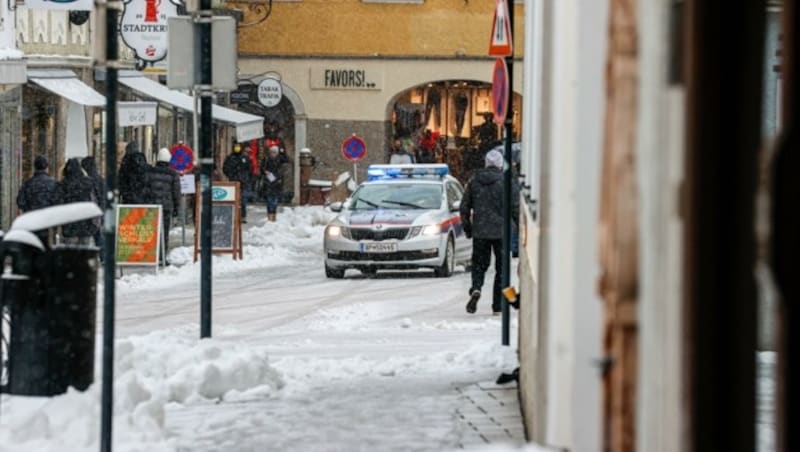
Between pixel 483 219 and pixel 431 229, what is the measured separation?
5927 millimetres

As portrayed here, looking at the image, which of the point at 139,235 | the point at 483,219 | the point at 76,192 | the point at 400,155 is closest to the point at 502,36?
the point at 483,219

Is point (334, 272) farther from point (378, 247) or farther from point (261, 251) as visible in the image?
point (261, 251)

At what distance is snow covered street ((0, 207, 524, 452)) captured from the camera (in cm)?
1052

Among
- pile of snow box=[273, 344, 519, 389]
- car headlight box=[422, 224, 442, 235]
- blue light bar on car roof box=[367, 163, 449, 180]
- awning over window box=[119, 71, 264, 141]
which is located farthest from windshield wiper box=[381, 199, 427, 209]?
pile of snow box=[273, 344, 519, 389]

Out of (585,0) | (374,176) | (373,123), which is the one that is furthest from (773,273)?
(373,123)

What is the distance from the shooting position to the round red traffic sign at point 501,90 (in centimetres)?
1490

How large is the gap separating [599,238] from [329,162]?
48.6 m

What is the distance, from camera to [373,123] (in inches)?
2124

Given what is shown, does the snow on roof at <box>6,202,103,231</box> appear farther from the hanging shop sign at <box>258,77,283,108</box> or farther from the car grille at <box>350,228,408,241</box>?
the hanging shop sign at <box>258,77,283,108</box>

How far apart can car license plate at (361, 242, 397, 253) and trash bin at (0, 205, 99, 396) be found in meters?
16.7

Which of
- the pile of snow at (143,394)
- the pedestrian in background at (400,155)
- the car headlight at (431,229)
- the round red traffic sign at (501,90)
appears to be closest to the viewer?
the pile of snow at (143,394)

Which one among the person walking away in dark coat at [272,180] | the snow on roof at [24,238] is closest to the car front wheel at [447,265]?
the person walking away in dark coat at [272,180]

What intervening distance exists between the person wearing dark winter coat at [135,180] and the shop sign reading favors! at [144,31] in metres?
1.66

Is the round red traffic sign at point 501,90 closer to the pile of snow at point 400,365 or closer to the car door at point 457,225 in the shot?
the pile of snow at point 400,365
